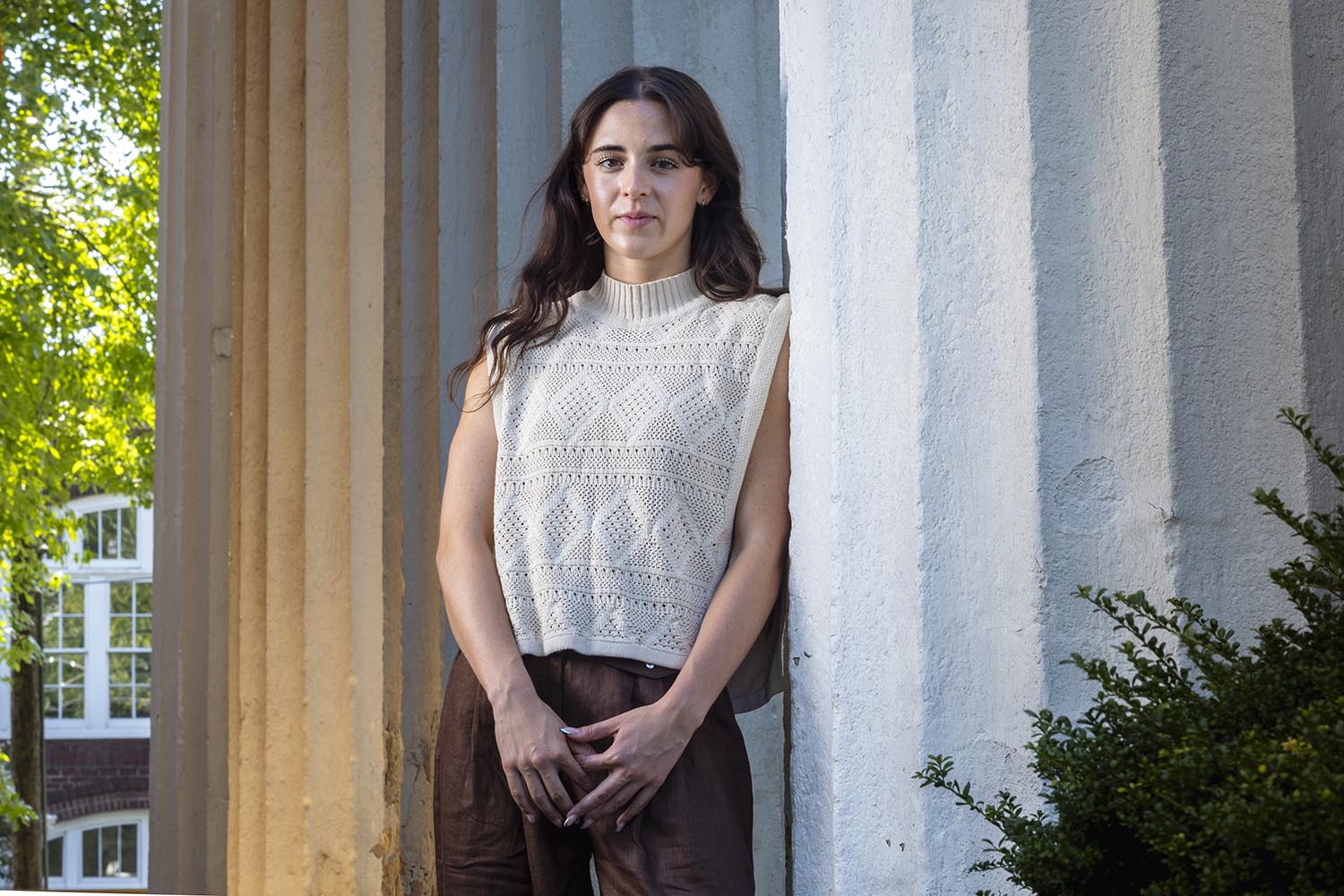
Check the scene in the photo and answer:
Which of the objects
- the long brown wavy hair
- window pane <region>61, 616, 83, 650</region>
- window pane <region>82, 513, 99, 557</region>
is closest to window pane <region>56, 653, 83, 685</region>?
window pane <region>61, 616, 83, 650</region>

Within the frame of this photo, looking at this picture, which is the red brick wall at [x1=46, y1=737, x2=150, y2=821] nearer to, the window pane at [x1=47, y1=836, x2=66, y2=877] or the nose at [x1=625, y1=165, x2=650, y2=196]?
the window pane at [x1=47, y1=836, x2=66, y2=877]

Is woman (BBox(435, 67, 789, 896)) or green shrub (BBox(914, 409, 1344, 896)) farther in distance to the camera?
woman (BBox(435, 67, 789, 896))

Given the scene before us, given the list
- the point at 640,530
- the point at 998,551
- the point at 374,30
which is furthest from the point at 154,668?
the point at 998,551

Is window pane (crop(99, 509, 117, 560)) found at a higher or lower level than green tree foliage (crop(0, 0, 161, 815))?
lower

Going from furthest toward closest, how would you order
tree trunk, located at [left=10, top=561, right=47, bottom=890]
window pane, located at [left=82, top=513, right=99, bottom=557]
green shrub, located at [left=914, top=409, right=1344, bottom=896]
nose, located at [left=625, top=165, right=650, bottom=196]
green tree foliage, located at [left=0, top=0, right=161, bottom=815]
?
window pane, located at [left=82, top=513, right=99, bottom=557]
tree trunk, located at [left=10, top=561, right=47, bottom=890]
green tree foliage, located at [left=0, top=0, right=161, bottom=815]
nose, located at [left=625, top=165, right=650, bottom=196]
green shrub, located at [left=914, top=409, right=1344, bottom=896]

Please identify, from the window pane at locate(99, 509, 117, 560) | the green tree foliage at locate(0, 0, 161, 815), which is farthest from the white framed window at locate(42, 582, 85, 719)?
the green tree foliage at locate(0, 0, 161, 815)

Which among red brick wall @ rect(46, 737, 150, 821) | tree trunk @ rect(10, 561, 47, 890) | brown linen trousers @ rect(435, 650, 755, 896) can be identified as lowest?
red brick wall @ rect(46, 737, 150, 821)

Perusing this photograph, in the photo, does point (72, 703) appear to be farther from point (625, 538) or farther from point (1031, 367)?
point (1031, 367)

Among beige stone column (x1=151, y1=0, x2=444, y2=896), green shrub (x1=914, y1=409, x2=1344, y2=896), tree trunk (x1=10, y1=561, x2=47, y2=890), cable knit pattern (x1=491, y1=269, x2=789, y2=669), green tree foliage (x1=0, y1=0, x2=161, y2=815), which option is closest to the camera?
green shrub (x1=914, y1=409, x2=1344, y2=896)

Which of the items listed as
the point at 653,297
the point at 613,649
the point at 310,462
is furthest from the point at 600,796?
the point at 310,462

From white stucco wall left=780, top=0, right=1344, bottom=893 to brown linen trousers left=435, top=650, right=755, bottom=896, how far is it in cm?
11

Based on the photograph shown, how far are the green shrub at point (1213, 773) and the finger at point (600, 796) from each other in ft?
1.52

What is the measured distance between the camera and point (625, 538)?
172cm

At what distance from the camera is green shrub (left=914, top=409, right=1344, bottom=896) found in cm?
94
